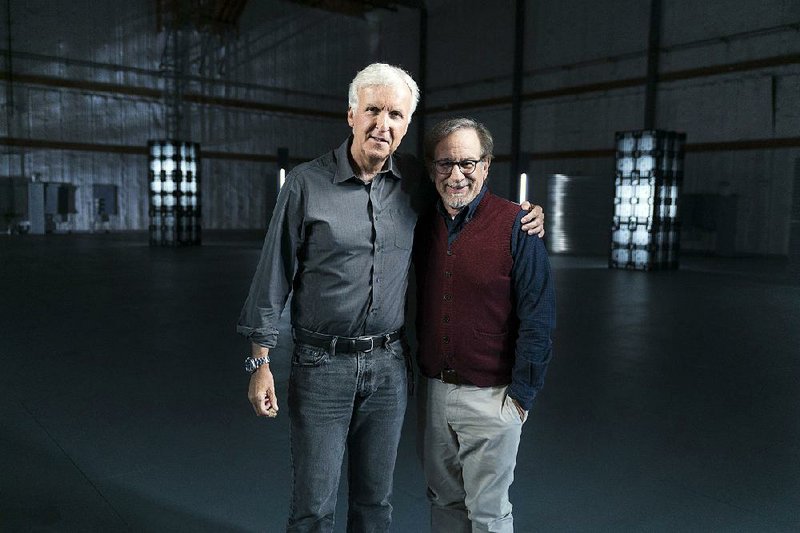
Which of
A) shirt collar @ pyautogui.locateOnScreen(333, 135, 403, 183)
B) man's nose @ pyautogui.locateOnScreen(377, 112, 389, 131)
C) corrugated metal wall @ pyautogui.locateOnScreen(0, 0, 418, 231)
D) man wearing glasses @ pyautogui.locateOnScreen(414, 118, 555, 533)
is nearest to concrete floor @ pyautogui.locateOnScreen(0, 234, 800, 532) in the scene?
man wearing glasses @ pyautogui.locateOnScreen(414, 118, 555, 533)

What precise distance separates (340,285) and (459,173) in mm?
579

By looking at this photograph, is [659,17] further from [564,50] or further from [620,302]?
[620,302]

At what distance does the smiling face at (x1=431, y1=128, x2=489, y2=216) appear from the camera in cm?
221

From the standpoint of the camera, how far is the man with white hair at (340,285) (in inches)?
87.3

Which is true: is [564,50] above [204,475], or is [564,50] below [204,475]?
above

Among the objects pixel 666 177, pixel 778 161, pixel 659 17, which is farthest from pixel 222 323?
pixel 659 17

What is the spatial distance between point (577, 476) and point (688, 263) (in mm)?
16471

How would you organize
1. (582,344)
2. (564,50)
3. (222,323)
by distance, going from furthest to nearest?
(564,50) < (222,323) < (582,344)

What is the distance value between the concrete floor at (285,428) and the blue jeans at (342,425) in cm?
71

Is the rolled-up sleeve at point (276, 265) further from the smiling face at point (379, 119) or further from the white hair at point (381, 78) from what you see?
the white hair at point (381, 78)

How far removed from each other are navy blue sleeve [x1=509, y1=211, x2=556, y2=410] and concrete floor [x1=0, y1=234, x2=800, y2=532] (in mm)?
1162

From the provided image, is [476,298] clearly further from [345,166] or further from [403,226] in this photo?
[345,166]

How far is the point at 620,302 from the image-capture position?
10.5 meters

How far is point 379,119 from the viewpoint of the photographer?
7.10ft
